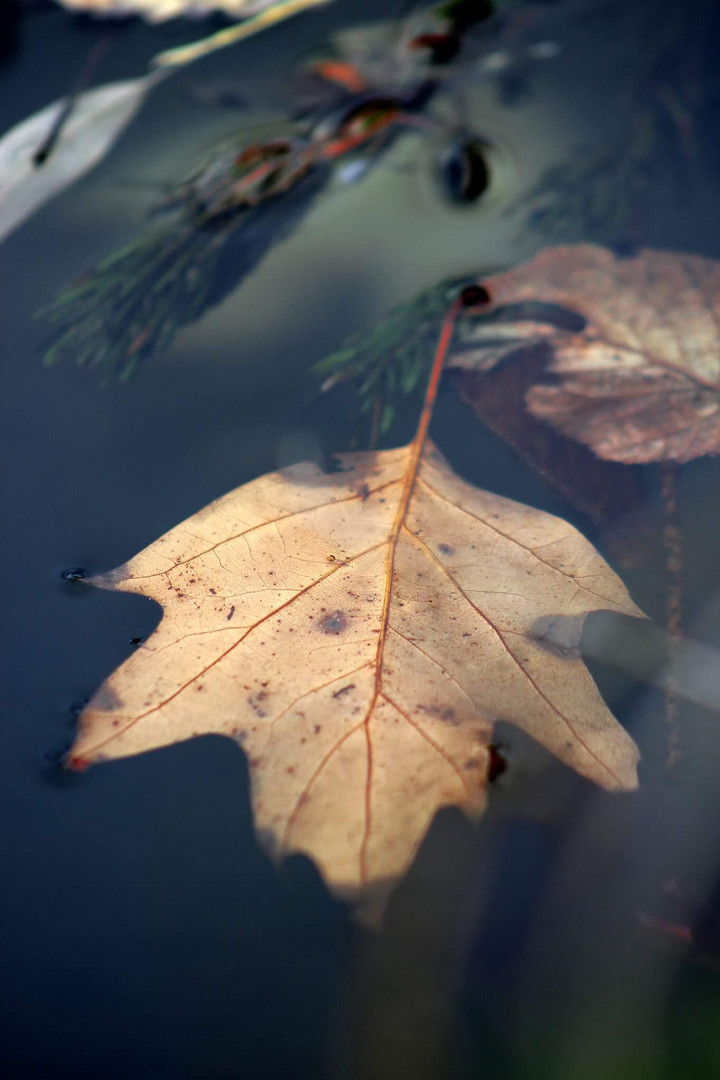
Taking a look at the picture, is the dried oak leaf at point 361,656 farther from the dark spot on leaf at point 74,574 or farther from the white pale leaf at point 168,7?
the white pale leaf at point 168,7

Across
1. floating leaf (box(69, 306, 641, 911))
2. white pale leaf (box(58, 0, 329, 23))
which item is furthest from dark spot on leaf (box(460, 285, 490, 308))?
white pale leaf (box(58, 0, 329, 23))

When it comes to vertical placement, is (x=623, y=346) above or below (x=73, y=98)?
below

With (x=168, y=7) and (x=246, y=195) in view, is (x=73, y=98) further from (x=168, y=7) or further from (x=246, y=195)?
(x=246, y=195)

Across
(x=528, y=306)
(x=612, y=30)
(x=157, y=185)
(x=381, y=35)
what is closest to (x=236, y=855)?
(x=528, y=306)

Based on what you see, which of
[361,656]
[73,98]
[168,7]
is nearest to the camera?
[361,656]

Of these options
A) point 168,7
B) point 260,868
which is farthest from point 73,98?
point 260,868

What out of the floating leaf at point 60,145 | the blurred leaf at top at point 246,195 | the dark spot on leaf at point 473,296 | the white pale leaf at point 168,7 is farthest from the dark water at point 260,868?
the white pale leaf at point 168,7
